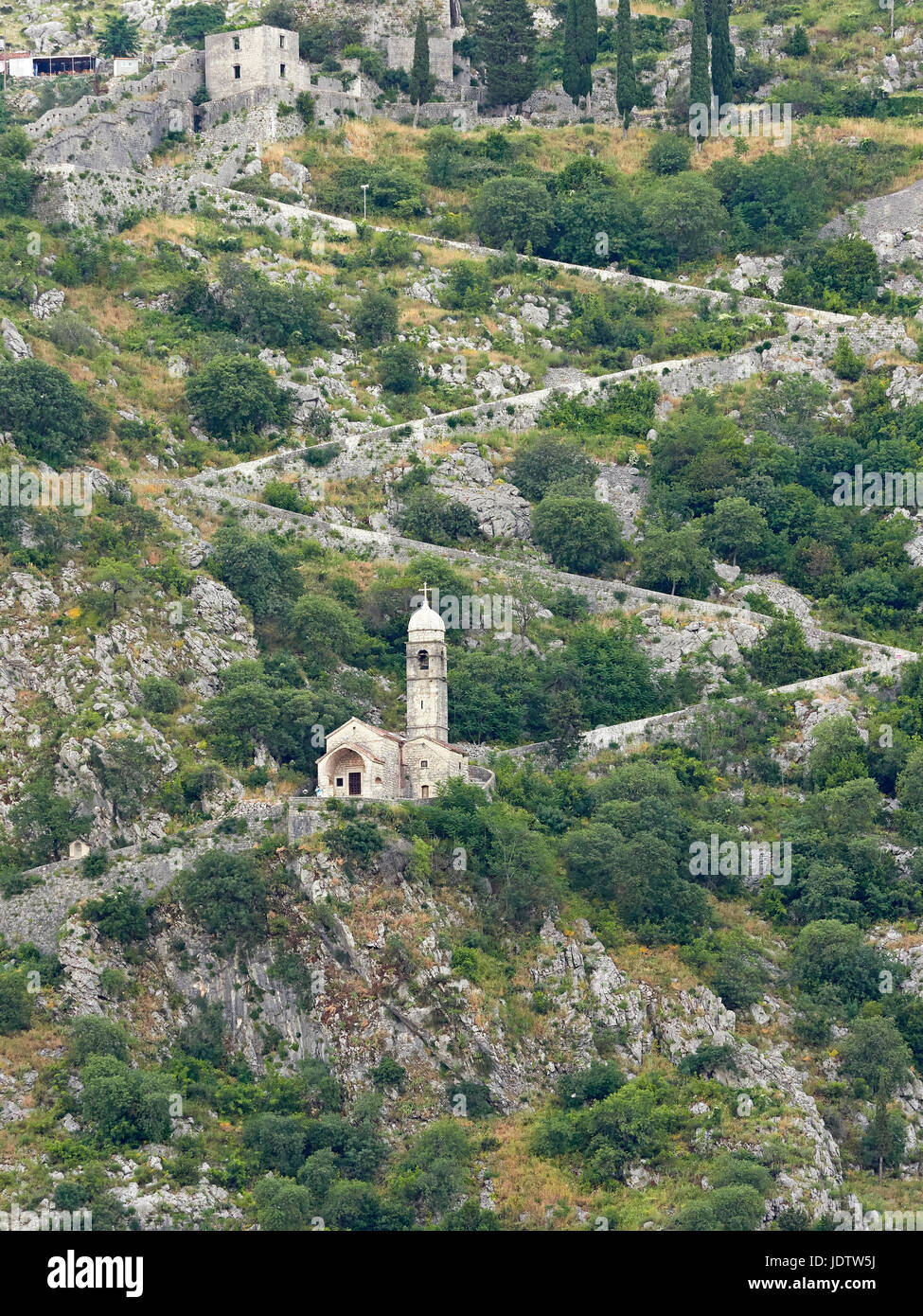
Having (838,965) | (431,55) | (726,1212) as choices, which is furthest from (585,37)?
(726,1212)

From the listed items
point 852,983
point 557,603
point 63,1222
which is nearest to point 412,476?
point 557,603

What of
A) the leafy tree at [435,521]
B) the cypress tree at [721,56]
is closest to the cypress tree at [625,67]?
the cypress tree at [721,56]

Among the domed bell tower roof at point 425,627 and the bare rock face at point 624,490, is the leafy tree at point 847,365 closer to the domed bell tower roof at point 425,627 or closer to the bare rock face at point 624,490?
the bare rock face at point 624,490

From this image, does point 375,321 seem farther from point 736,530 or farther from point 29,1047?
point 29,1047


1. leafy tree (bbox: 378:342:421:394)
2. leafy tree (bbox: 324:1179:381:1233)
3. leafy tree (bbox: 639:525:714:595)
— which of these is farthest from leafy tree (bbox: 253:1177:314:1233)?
leafy tree (bbox: 378:342:421:394)

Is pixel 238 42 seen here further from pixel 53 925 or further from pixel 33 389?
pixel 53 925
